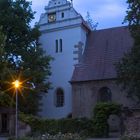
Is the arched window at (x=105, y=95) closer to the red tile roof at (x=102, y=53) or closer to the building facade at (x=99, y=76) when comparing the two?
the building facade at (x=99, y=76)

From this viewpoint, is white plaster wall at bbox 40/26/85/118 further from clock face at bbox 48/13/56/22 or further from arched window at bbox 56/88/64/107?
clock face at bbox 48/13/56/22

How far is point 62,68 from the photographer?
4831 cm

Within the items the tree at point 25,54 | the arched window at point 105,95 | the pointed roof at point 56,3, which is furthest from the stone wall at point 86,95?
the pointed roof at point 56,3

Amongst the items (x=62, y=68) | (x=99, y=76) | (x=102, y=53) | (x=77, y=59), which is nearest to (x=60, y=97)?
(x=62, y=68)

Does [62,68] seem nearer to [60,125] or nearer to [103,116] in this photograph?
[60,125]

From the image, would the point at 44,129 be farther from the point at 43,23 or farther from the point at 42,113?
the point at 43,23

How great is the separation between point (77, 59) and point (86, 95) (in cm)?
449

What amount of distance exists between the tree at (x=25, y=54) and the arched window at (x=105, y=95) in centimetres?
561

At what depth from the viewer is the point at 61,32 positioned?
1939 inches

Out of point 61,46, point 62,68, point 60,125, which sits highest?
point 61,46

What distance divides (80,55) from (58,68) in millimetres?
2924

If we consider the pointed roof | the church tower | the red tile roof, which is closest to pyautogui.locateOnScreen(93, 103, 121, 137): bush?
the red tile roof

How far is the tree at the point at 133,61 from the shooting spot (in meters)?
34.0

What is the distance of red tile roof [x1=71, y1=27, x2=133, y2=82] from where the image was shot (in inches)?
1794
